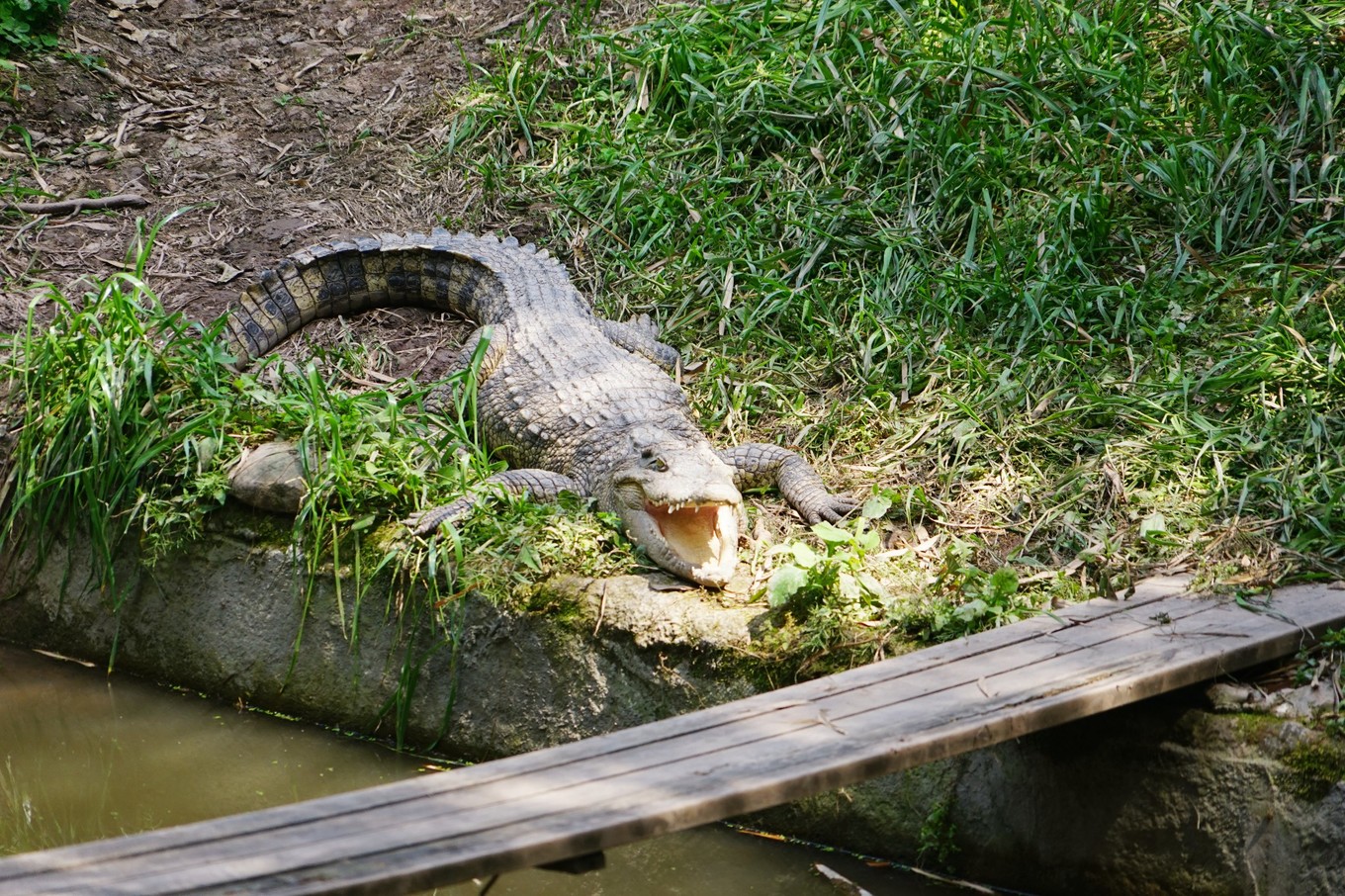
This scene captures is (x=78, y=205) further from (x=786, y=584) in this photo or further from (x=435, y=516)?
(x=786, y=584)

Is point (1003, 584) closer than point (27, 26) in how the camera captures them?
Yes

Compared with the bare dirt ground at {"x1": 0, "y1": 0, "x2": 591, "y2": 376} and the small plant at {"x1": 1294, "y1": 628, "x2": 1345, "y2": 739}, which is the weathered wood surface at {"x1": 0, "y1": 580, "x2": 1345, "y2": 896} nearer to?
the small plant at {"x1": 1294, "y1": 628, "x2": 1345, "y2": 739}

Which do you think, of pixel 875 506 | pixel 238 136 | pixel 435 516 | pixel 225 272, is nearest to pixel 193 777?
pixel 435 516

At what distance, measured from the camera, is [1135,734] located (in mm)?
3082

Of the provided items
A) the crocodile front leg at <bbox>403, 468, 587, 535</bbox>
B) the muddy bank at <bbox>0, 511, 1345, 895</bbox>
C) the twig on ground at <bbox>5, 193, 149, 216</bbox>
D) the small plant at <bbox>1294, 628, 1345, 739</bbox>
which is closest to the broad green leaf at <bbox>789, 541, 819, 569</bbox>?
the muddy bank at <bbox>0, 511, 1345, 895</bbox>

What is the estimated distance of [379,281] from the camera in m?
5.61

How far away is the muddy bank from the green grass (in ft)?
1.71

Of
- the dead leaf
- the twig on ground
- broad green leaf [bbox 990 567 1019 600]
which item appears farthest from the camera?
the twig on ground

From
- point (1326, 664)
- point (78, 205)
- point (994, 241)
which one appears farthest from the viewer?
point (78, 205)

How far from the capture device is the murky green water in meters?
3.34

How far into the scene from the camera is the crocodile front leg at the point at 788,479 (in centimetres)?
427

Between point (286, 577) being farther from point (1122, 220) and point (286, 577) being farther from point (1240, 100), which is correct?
point (1240, 100)

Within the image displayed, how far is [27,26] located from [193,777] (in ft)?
15.3

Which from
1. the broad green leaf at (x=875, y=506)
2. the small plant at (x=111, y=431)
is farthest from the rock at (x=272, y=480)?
the broad green leaf at (x=875, y=506)
